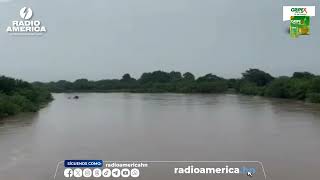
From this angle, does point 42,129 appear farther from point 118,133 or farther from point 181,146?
point 181,146

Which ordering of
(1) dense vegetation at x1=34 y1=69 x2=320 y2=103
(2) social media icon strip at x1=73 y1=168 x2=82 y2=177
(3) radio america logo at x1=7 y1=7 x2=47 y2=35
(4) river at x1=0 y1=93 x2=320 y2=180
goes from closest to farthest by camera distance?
(2) social media icon strip at x1=73 y1=168 x2=82 y2=177, (3) radio america logo at x1=7 y1=7 x2=47 y2=35, (4) river at x1=0 y1=93 x2=320 y2=180, (1) dense vegetation at x1=34 y1=69 x2=320 y2=103

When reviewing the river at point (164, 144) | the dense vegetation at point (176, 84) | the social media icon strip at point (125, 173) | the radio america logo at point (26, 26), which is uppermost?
the radio america logo at point (26, 26)

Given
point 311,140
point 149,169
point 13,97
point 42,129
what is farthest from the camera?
point 13,97

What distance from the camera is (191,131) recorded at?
293cm

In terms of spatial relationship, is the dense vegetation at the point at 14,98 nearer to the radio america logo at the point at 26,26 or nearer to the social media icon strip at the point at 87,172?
the radio america logo at the point at 26,26

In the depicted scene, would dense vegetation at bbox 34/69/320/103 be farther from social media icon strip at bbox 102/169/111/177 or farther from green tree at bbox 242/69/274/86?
social media icon strip at bbox 102/169/111/177

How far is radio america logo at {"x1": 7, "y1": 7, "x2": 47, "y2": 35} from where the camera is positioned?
1639 millimetres

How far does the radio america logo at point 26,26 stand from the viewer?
1639mm

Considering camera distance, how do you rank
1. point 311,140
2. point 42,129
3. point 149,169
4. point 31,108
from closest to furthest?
point 149,169, point 311,140, point 42,129, point 31,108

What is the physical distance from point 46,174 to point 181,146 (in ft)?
2.40

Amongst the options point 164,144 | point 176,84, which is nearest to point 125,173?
point 164,144

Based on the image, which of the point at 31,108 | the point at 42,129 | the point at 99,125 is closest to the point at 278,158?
the point at 99,125
